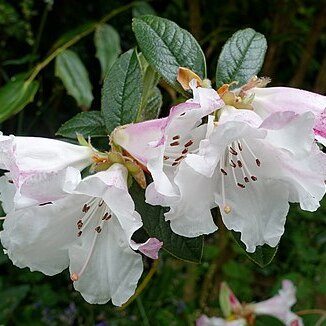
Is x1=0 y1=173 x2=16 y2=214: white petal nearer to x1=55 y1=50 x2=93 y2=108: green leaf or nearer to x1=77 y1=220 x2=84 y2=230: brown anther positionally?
x1=77 y1=220 x2=84 y2=230: brown anther

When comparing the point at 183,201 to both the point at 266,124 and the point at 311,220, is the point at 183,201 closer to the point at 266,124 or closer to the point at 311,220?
the point at 266,124

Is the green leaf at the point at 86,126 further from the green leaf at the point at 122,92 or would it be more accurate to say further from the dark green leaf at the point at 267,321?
the dark green leaf at the point at 267,321

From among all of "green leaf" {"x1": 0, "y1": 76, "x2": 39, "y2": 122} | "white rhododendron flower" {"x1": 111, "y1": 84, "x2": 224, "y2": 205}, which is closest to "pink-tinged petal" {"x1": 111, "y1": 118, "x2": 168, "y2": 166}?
"white rhododendron flower" {"x1": 111, "y1": 84, "x2": 224, "y2": 205}

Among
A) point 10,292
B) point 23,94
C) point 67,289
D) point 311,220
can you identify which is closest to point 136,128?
point 23,94

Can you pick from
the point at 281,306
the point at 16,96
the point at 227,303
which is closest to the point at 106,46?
the point at 16,96

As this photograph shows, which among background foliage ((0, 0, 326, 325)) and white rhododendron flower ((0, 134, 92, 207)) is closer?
white rhododendron flower ((0, 134, 92, 207))

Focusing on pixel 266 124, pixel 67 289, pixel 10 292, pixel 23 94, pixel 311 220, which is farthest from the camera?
A: pixel 311 220

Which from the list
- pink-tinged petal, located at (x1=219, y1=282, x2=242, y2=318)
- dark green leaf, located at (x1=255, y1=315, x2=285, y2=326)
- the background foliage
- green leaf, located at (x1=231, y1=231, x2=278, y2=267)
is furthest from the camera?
the background foliage
